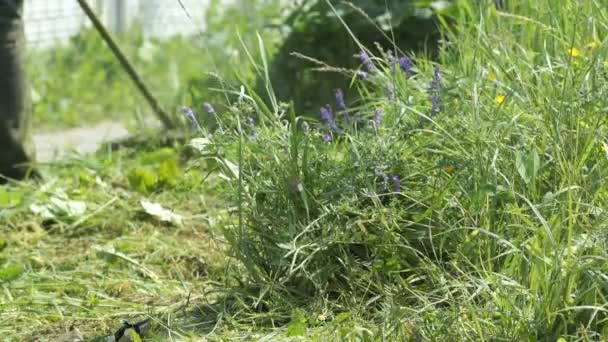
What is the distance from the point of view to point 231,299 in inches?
133

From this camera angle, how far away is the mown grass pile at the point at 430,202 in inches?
114

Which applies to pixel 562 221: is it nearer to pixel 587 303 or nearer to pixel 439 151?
pixel 587 303

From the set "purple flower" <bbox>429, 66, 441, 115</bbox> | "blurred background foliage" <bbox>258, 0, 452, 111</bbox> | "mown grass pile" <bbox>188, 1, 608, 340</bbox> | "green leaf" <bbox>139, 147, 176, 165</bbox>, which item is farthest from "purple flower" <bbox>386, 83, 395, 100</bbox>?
"blurred background foliage" <bbox>258, 0, 452, 111</bbox>

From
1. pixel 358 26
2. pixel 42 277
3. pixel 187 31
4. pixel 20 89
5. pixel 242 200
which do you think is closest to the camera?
pixel 242 200

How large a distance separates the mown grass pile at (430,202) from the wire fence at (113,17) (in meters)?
5.71

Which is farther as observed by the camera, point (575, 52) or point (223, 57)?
point (223, 57)

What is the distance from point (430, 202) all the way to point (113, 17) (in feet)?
25.4

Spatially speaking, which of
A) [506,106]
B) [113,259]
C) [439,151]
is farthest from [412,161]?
[113,259]

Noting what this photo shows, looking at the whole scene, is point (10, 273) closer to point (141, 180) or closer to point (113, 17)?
point (141, 180)

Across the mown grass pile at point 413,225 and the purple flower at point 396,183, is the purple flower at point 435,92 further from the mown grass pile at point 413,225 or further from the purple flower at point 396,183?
the purple flower at point 396,183

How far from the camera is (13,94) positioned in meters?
5.26

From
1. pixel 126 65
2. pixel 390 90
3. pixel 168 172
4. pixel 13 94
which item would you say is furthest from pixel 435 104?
pixel 126 65

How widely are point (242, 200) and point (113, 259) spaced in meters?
0.99

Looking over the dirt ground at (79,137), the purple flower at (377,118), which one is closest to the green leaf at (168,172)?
the dirt ground at (79,137)
